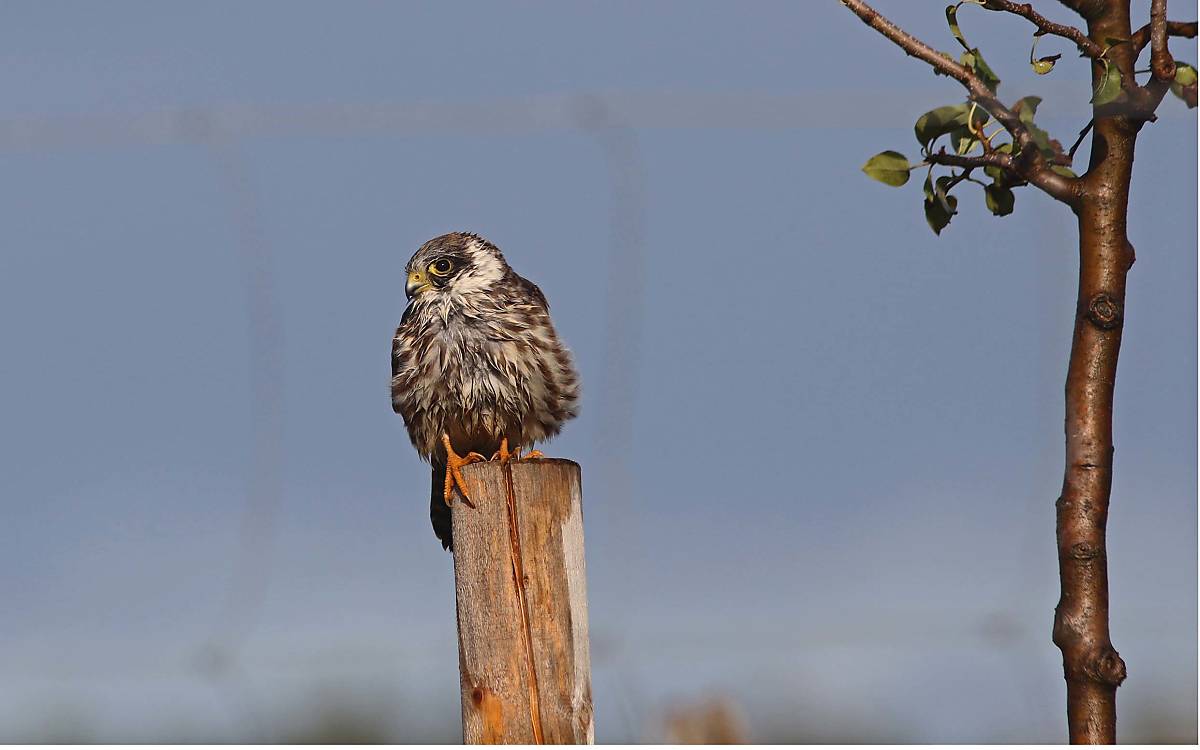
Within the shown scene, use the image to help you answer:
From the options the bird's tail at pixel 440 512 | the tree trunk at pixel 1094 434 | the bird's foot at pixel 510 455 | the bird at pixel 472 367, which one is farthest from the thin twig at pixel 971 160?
the bird's tail at pixel 440 512

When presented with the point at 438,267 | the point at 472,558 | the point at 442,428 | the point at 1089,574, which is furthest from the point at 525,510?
the point at 438,267

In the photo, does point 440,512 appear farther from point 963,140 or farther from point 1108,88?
point 1108,88

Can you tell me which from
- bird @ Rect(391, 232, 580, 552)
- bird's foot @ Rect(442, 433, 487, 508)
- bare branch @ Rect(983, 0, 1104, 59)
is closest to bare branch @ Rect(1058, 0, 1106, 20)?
bare branch @ Rect(983, 0, 1104, 59)

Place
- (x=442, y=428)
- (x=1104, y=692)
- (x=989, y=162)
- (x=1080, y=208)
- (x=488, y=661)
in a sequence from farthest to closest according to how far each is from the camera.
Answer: (x=442, y=428) < (x=488, y=661) < (x=989, y=162) < (x=1080, y=208) < (x=1104, y=692)

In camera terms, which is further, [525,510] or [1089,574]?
[525,510]

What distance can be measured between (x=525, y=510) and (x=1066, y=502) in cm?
116

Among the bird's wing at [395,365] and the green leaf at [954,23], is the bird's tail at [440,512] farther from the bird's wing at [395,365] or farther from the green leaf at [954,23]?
the green leaf at [954,23]

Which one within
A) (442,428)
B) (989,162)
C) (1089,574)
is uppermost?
(989,162)

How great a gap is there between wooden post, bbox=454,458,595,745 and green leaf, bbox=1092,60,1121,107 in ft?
4.30

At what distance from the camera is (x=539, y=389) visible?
5164 millimetres

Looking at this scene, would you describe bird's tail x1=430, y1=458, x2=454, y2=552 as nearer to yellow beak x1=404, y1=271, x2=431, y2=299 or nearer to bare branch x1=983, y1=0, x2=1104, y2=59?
yellow beak x1=404, y1=271, x2=431, y2=299

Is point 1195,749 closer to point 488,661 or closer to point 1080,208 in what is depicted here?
point 1080,208

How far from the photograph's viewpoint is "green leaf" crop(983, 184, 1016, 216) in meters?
2.72

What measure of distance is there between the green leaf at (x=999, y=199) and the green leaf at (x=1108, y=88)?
1.49ft
